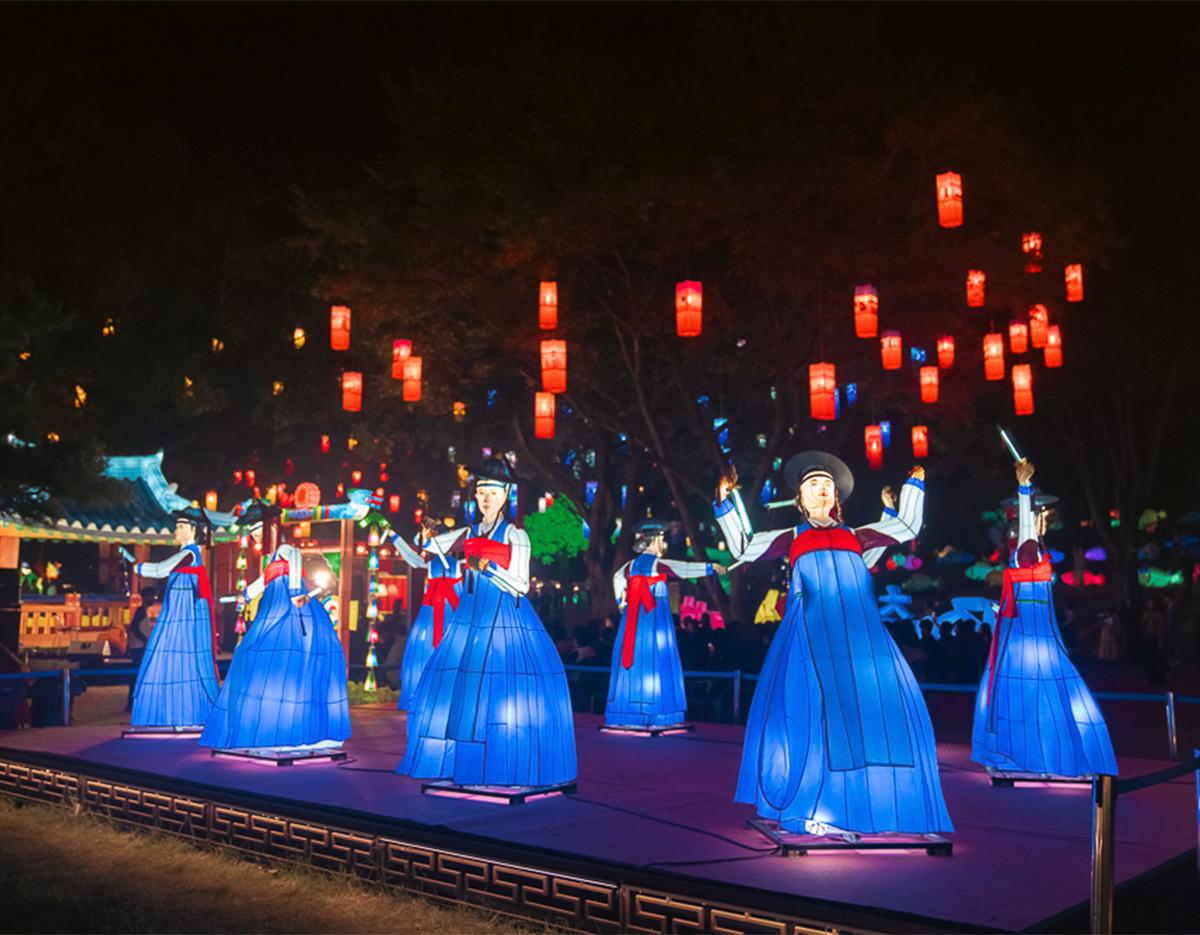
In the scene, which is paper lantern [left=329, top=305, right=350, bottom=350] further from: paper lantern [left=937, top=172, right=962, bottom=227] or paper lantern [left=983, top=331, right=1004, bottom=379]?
paper lantern [left=983, top=331, right=1004, bottom=379]

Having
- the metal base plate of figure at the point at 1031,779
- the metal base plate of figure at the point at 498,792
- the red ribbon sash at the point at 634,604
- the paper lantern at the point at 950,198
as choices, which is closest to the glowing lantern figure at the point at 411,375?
the red ribbon sash at the point at 634,604

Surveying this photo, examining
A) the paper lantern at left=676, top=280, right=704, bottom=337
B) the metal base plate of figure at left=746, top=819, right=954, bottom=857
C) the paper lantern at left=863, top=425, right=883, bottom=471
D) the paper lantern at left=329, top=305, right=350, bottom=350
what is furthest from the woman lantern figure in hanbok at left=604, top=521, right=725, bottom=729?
the paper lantern at left=863, top=425, right=883, bottom=471

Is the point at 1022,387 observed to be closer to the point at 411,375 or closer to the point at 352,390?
the point at 411,375

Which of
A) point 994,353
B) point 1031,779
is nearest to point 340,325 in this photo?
point 994,353

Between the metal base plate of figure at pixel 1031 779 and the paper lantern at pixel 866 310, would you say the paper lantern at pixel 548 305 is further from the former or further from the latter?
the metal base plate of figure at pixel 1031 779

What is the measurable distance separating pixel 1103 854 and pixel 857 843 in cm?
210

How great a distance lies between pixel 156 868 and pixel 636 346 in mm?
10937

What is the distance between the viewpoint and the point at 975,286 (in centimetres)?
1498

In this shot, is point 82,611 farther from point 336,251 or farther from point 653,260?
point 653,260

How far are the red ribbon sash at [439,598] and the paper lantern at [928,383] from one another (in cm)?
784

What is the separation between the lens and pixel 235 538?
20047mm

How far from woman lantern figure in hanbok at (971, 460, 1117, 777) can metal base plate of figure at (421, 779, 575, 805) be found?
10.3 ft

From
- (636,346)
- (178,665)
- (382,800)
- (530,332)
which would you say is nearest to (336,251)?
(530,332)

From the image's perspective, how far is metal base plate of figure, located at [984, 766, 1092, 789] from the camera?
8.30 metres
